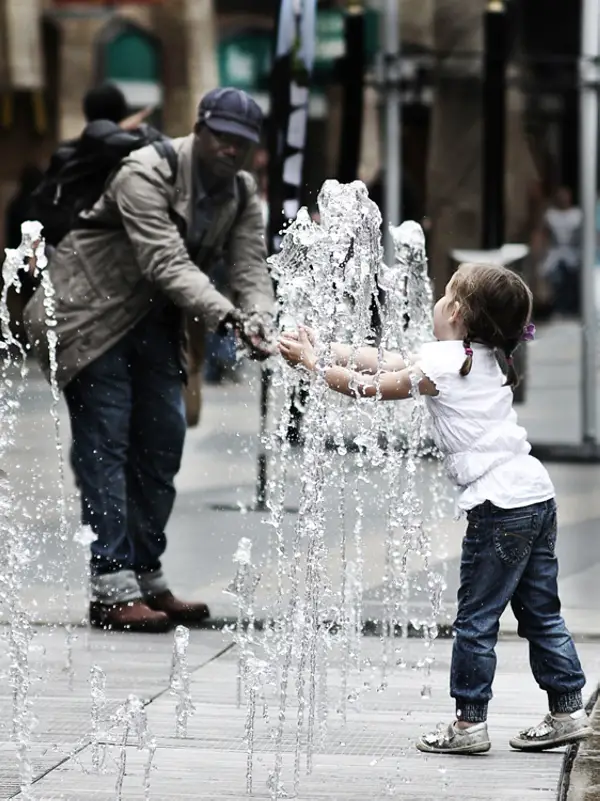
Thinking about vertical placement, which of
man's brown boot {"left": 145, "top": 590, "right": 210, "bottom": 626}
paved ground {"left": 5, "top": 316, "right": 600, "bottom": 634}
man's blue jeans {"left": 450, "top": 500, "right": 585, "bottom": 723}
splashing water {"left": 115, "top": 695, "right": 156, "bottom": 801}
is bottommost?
paved ground {"left": 5, "top": 316, "right": 600, "bottom": 634}

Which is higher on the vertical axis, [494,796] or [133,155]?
[133,155]

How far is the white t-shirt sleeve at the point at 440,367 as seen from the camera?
4.36 meters

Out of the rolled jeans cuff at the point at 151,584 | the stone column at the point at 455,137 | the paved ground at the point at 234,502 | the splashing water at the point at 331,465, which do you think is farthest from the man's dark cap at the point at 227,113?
the stone column at the point at 455,137

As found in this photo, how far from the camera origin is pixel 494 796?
157 inches

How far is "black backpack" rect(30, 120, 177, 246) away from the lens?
20.5 feet

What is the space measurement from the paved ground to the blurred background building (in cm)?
101

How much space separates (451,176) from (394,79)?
778 millimetres

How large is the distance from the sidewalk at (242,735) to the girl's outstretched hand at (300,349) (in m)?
0.93

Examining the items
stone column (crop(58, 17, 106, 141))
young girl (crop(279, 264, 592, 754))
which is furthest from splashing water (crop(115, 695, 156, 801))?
stone column (crop(58, 17, 106, 141))

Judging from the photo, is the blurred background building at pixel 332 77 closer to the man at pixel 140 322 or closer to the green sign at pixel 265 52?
the green sign at pixel 265 52

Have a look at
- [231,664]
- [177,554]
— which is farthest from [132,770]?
[177,554]

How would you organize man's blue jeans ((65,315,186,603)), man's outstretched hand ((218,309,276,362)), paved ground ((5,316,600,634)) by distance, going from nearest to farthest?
1. man's outstretched hand ((218,309,276,362))
2. man's blue jeans ((65,315,186,603))
3. paved ground ((5,316,600,634))

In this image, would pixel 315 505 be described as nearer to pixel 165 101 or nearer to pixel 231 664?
pixel 231 664

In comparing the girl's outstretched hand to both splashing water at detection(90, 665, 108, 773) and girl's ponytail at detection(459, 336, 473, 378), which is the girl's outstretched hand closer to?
girl's ponytail at detection(459, 336, 473, 378)
